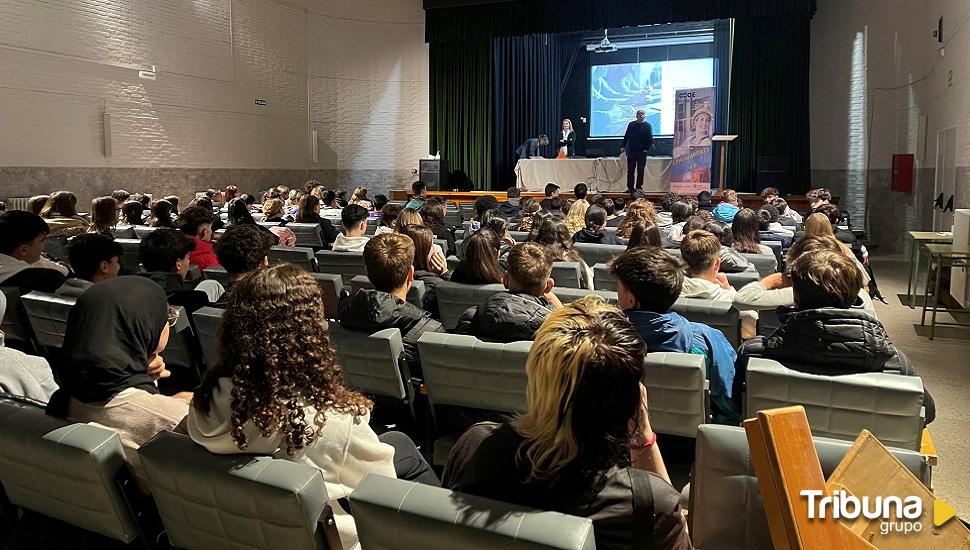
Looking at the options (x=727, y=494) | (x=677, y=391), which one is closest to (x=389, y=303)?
(x=677, y=391)

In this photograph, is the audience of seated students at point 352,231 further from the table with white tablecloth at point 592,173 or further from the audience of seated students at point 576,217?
the table with white tablecloth at point 592,173

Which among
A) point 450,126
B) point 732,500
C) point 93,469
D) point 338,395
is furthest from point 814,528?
point 450,126

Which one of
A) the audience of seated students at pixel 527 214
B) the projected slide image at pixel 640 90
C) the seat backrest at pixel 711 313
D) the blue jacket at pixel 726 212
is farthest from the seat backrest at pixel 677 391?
the projected slide image at pixel 640 90

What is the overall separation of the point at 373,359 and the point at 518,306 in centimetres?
64

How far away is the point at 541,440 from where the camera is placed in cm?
145

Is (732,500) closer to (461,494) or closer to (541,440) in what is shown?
(541,440)

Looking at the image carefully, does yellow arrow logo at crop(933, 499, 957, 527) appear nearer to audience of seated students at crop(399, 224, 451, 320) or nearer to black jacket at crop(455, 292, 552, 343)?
black jacket at crop(455, 292, 552, 343)

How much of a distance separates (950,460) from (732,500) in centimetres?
258

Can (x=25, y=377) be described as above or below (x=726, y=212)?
below

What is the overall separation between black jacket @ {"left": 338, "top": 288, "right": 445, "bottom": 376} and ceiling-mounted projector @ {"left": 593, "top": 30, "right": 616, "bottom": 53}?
15541 millimetres

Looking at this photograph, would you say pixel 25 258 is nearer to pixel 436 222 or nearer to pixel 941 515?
pixel 436 222

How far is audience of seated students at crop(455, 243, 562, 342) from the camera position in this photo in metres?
2.89

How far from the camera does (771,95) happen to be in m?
14.2

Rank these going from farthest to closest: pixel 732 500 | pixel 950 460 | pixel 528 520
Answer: pixel 950 460 < pixel 732 500 < pixel 528 520
